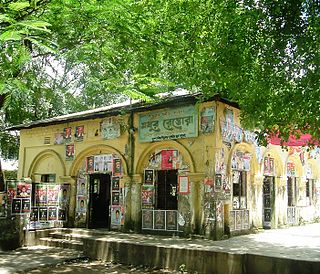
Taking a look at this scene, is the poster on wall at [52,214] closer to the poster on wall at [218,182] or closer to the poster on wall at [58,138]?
the poster on wall at [58,138]

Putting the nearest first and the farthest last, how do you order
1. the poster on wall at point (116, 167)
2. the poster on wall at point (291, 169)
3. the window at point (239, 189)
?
the window at point (239, 189) → the poster on wall at point (116, 167) → the poster on wall at point (291, 169)

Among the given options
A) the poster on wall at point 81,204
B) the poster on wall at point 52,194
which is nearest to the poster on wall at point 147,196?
the poster on wall at point 81,204

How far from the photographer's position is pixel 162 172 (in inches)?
536

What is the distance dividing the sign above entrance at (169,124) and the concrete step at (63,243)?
4.08 meters

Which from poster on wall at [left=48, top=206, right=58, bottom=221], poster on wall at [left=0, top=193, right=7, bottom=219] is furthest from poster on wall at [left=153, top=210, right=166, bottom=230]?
poster on wall at [left=0, top=193, right=7, bottom=219]

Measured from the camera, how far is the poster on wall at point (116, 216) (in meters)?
14.1

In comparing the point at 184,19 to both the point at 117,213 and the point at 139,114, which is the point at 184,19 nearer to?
the point at 139,114

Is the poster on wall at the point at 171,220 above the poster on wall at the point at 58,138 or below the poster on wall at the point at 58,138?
below

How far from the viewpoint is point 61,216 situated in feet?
49.2

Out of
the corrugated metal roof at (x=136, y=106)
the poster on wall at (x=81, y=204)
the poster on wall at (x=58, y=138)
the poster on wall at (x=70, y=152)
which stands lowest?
the poster on wall at (x=81, y=204)

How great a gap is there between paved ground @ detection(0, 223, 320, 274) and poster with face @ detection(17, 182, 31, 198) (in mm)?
1683

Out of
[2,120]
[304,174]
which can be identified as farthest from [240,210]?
[2,120]

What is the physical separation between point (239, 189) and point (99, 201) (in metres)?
5.64

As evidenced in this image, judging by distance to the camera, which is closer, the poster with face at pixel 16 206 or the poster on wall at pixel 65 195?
the poster with face at pixel 16 206
